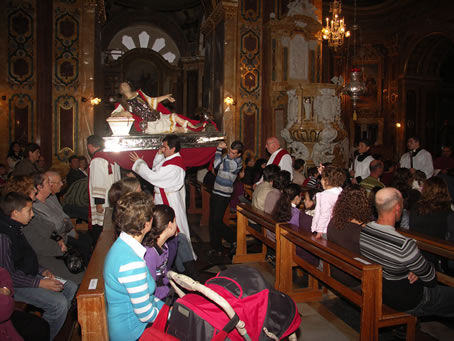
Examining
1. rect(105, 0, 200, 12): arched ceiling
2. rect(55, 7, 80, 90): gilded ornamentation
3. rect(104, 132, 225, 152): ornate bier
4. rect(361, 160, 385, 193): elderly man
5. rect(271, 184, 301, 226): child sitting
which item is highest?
rect(105, 0, 200, 12): arched ceiling

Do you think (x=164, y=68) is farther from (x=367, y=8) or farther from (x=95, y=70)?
(x=367, y=8)

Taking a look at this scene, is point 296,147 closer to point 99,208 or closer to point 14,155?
point 99,208

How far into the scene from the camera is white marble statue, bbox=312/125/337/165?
465 inches

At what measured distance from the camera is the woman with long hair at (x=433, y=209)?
4215 mm

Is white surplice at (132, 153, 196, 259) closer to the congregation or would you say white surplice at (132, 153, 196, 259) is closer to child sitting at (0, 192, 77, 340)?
the congregation

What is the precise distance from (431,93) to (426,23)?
12.0 feet

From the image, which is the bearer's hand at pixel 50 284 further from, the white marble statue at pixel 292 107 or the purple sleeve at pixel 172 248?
the white marble statue at pixel 292 107

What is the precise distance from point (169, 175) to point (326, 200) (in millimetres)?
2062

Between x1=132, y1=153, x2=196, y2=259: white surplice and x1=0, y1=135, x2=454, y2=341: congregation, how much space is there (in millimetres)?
13

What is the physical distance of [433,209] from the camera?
4.27m

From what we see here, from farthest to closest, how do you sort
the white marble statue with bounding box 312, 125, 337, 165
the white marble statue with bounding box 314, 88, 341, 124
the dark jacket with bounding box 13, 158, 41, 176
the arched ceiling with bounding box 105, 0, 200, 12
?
the arched ceiling with bounding box 105, 0, 200, 12 → the white marble statue with bounding box 312, 125, 337, 165 → the white marble statue with bounding box 314, 88, 341, 124 → the dark jacket with bounding box 13, 158, 41, 176

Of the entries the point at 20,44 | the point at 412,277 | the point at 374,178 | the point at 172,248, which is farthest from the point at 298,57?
the point at 412,277

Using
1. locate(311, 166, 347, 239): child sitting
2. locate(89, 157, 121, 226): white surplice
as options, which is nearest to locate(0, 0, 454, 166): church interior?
locate(89, 157, 121, 226): white surplice

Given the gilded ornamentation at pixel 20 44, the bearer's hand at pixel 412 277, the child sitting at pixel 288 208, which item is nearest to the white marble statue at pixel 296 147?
the child sitting at pixel 288 208
